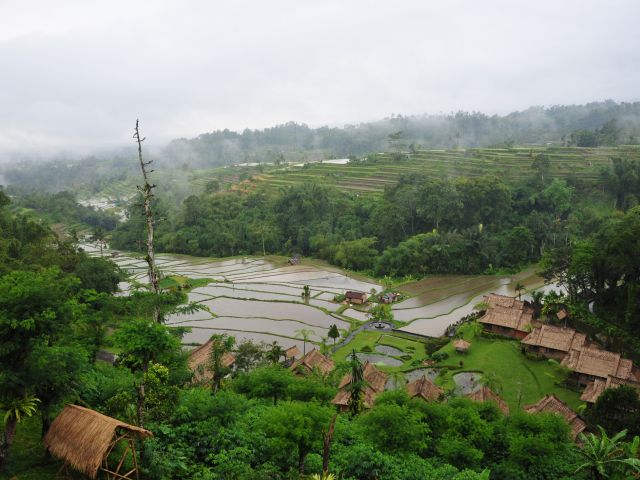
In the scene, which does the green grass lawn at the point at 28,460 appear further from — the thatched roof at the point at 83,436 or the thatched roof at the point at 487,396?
the thatched roof at the point at 487,396

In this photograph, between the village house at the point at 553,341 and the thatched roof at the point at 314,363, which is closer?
the thatched roof at the point at 314,363

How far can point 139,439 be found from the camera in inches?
346

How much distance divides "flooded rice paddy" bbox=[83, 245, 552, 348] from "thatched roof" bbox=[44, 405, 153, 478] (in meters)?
15.4

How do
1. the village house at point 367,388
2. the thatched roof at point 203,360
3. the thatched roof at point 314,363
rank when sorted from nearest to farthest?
the village house at point 367,388
the thatched roof at point 203,360
the thatched roof at point 314,363

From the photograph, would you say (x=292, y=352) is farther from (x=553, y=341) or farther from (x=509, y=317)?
(x=553, y=341)

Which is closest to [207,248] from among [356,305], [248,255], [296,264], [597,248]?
[248,255]

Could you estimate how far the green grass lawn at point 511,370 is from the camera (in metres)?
20.4

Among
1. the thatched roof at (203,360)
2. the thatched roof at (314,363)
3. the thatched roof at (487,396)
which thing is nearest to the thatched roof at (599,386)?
the thatched roof at (487,396)

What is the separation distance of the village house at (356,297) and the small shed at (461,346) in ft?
32.3

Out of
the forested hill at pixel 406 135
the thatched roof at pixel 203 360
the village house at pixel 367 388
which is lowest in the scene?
the village house at pixel 367 388

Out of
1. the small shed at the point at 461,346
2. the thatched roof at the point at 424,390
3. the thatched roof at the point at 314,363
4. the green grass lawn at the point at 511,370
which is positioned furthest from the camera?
the small shed at the point at 461,346

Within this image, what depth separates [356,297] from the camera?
1328 inches

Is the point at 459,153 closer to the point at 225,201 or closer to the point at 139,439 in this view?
the point at 225,201

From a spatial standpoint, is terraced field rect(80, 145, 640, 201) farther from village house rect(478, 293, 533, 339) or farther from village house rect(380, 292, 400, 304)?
village house rect(478, 293, 533, 339)
